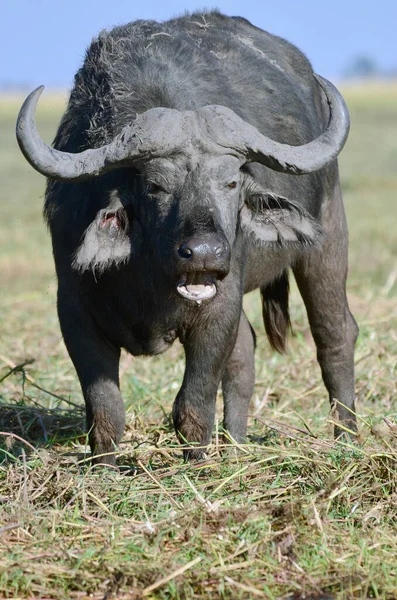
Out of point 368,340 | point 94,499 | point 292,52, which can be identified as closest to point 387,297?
point 368,340

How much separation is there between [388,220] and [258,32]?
7.98m

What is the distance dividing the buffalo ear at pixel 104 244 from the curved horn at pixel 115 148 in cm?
19

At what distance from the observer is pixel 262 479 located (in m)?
3.58

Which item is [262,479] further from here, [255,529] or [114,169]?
[114,169]

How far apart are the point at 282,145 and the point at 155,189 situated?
573 millimetres

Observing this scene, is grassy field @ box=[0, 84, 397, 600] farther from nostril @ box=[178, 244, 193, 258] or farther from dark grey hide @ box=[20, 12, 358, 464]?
nostril @ box=[178, 244, 193, 258]

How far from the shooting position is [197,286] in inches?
143

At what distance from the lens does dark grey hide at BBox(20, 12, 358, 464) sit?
148 inches

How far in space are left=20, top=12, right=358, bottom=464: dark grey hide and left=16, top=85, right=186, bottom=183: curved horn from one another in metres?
0.04

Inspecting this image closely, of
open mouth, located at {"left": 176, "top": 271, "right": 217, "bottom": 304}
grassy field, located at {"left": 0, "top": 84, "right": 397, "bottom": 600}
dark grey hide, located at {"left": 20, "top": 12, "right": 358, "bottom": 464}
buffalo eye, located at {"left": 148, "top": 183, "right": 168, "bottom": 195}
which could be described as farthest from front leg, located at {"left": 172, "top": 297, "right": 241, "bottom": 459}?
buffalo eye, located at {"left": 148, "top": 183, "right": 168, "bottom": 195}

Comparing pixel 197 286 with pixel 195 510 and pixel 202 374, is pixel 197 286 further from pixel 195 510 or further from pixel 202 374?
pixel 195 510

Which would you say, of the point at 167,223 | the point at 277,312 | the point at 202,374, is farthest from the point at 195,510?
the point at 277,312

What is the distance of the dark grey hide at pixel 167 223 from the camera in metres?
3.76

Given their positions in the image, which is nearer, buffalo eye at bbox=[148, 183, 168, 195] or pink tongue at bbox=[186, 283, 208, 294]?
pink tongue at bbox=[186, 283, 208, 294]
